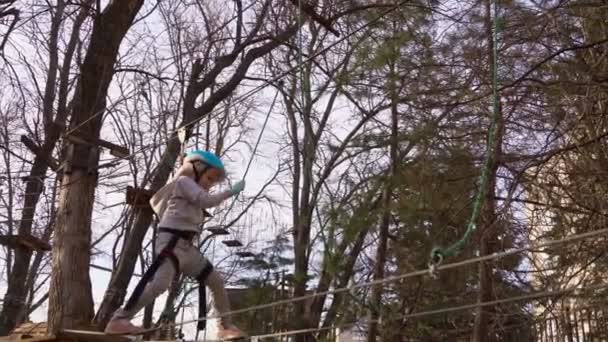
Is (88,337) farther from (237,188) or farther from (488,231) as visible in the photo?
(488,231)

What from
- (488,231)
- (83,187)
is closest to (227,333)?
(83,187)

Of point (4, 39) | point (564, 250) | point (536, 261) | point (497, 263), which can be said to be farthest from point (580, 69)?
point (4, 39)

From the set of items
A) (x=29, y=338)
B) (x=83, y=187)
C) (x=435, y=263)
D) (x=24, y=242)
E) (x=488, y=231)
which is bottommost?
(x=29, y=338)

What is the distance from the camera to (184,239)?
4188mm

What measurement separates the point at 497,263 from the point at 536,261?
129 centimetres

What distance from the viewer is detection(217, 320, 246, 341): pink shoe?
4098 mm

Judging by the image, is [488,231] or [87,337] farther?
[488,231]

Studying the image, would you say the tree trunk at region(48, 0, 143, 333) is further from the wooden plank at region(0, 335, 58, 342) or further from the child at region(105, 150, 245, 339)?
the child at region(105, 150, 245, 339)

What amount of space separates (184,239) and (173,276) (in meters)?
0.21

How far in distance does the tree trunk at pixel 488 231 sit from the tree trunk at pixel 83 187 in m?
3.26

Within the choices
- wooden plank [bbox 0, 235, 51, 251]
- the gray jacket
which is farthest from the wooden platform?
wooden plank [bbox 0, 235, 51, 251]

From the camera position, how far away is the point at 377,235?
32.7 feet

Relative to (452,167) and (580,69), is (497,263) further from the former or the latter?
(580,69)

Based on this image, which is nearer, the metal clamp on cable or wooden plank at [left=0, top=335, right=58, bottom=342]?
the metal clamp on cable
